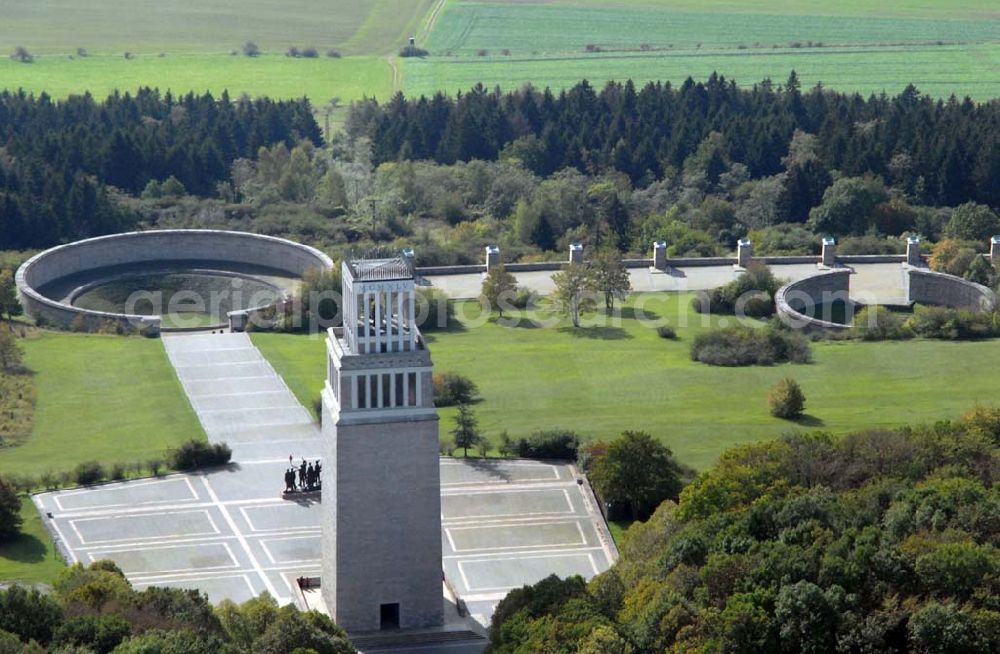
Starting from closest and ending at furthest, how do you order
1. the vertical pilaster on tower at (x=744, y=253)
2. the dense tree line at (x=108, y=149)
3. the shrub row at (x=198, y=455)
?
1. the shrub row at (x=198, y=455)
2. the vertical pilaster on tower at (x=744, y=253)
3. the dense tree line at (x=108, y=149)

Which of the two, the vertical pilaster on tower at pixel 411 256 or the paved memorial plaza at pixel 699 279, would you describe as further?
the paved memorial plaza at pixel 699 279

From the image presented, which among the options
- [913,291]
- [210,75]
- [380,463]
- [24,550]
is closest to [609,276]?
[913,291]

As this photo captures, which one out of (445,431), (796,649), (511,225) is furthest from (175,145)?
(796,649)

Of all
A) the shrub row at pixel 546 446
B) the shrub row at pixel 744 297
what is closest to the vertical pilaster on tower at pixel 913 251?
the shrub row at pixel 744 297

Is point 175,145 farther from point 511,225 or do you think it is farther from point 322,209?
point 511,225

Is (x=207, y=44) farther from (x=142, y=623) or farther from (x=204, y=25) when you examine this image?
(x=142, y=623)

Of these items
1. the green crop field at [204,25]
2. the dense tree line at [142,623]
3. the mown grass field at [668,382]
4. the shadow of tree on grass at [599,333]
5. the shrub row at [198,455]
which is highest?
the green crop field at [204,25]

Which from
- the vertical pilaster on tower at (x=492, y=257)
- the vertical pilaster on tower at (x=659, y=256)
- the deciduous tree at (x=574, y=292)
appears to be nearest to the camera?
the deciduous tree at (x=574, y=292)

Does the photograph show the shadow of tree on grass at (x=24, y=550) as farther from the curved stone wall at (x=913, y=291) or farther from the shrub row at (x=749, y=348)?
the curved stone wall at (x=913, y=291)
